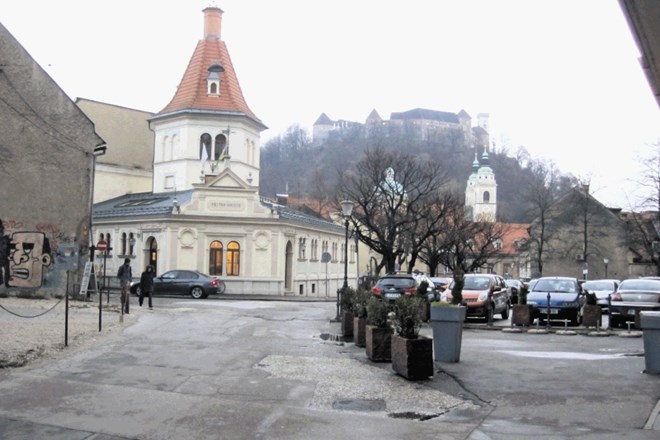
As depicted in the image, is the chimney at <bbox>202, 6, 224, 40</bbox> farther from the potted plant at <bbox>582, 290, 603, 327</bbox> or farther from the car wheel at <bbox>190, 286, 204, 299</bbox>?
the potted plant at <bbox>582, 290, 603, 327</bbox>

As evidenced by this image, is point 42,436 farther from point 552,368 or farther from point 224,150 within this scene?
point 224,150

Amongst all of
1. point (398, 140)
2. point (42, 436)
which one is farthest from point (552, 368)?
point (398, 140)

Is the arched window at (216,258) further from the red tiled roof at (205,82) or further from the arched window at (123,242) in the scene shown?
the red tiled roof at (205,82)

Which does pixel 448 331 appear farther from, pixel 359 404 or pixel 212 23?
pixel 212 23

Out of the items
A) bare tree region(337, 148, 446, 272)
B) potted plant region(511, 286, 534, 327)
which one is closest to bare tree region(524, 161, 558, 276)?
bare tree region(337, 148, 446, 272)

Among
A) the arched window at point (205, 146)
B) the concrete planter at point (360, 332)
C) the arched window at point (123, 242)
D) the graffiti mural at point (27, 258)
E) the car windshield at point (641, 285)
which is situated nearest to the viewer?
the concrete planter at point (360, 332)

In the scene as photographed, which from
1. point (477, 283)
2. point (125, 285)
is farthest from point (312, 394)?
point (477, 283)

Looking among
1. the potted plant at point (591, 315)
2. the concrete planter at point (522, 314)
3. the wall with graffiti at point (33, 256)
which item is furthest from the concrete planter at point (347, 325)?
the wall with graffiti at point (33, 256)

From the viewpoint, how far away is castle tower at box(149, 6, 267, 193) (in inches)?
2147

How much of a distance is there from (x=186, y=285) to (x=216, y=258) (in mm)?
7675

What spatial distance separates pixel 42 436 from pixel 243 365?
521 centimetres

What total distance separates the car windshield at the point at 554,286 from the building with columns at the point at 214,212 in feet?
52.1

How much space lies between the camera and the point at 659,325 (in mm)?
11180

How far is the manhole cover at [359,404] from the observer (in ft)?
29.3
